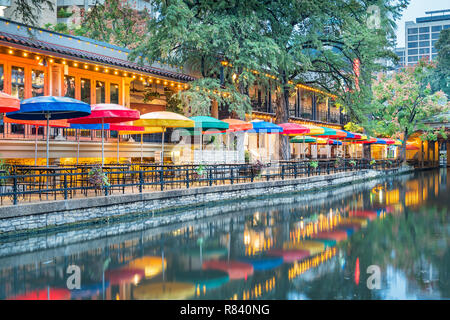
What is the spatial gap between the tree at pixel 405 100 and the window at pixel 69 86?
30721 millimetres

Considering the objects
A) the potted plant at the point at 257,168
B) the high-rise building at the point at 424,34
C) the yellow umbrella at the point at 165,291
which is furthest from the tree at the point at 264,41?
the high-rise building at the point at 424,34

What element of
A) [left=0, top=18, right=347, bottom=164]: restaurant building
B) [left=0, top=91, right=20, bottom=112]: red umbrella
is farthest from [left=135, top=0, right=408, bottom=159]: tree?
[left=0, top=91, right=20, bottom=112]: red umbrella

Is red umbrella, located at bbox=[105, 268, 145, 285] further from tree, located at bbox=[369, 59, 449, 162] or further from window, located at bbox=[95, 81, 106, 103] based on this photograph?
tree, located at bbox=[369, 59, 449, 162]

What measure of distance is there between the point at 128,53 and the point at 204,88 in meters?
4.67

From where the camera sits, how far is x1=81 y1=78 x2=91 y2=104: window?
A: 18344 mm

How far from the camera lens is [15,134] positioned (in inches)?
594

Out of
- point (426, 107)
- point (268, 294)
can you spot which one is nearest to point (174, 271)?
point (268, 294)

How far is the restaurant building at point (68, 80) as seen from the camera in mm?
15023

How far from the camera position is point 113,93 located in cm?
1984

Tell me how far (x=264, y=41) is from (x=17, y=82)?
1122 cm

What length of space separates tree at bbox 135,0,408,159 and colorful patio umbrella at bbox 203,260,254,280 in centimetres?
1276

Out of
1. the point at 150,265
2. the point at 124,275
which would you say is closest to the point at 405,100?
the point at 150,265

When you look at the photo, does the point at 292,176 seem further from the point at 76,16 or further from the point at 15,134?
the point at 76,16

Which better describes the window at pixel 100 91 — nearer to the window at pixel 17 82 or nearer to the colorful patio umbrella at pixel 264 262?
the window at pixel 17 82
